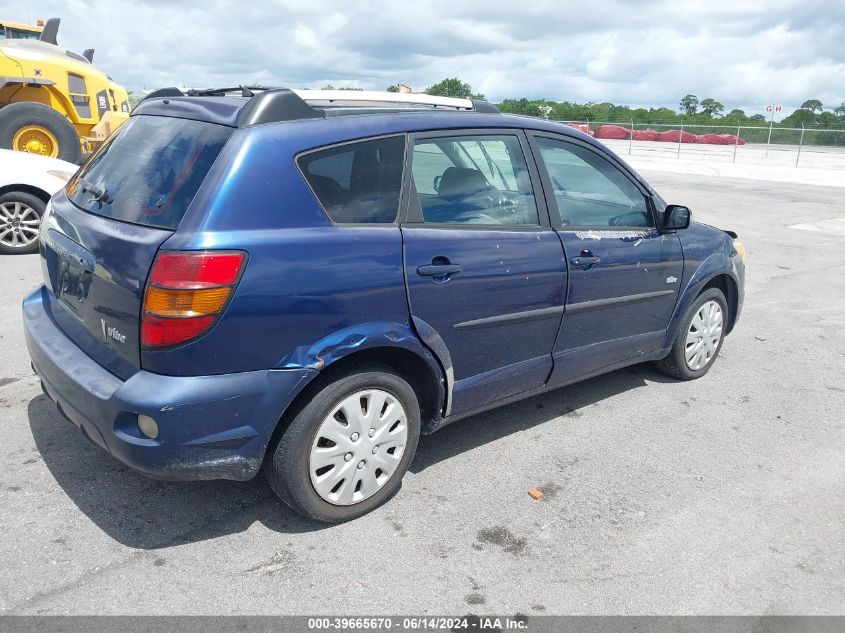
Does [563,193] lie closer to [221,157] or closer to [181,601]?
[221,157]

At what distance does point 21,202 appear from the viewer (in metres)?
7.59

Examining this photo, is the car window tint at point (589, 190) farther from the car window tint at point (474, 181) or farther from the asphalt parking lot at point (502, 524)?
the asphalt parking lot at point (502, 524)

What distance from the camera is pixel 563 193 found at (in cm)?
397

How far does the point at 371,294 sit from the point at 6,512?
183 centimetres

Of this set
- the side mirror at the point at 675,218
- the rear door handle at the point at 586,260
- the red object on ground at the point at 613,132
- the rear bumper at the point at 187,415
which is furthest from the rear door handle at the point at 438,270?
the red object on ground at the point at 613,132

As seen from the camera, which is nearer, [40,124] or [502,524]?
[502,524]

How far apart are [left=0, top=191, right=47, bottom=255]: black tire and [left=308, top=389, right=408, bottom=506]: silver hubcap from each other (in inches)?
232

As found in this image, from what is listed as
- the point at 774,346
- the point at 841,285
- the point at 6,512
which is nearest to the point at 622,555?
the point at 6,512

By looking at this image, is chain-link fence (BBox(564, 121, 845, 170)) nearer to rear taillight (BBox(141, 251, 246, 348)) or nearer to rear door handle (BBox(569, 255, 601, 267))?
rear door handle (BBox(569, 255, 601, 267))

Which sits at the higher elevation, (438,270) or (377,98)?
(377,98)

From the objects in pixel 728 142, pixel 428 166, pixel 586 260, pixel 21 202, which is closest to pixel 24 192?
pixel 21 202

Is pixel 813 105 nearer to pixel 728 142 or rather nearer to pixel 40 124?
pixel 728 142

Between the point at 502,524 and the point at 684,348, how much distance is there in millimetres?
2257

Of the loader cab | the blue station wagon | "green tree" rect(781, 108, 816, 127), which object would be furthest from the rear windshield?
"green tree" rect(781, 108, 816, 127)
